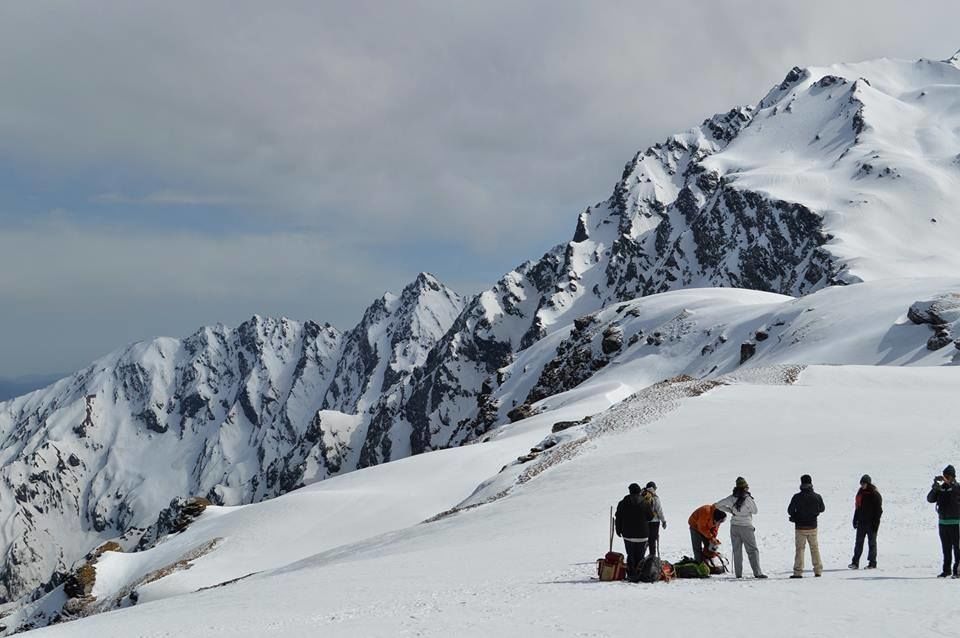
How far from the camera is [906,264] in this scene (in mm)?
147250

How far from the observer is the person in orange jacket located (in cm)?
1745

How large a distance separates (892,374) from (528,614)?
1420 inches

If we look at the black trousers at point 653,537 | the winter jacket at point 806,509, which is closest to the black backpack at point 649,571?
the black trousers at point 653,537

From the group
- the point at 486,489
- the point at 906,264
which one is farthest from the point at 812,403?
the point at 906,264

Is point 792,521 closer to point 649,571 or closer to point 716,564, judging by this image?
point 716,564

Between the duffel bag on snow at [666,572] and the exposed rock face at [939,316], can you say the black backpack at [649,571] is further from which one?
the exposed rock face at [939,316]

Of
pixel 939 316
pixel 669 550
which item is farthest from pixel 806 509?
pixel 939 316

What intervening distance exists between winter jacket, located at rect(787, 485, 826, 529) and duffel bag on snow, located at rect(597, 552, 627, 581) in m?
3.58

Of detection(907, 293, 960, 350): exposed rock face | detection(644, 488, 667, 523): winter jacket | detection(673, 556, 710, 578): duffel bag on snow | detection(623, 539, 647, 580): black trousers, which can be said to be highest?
detection(907, 293, 960, 350): exposed rock face

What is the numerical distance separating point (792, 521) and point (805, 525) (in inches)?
16.5

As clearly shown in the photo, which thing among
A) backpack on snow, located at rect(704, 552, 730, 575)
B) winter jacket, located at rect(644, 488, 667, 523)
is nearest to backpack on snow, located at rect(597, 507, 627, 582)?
winter jacket, located at rect(644, 488, 667, 523)

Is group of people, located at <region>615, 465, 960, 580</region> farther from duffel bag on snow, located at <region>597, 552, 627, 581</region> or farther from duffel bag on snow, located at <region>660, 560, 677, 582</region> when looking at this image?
duffel bag on snow, located at <region>660, 560, 677, 582</region>

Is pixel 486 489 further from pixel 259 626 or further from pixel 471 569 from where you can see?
pixel 259 626

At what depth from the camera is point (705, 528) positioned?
57.4ft
